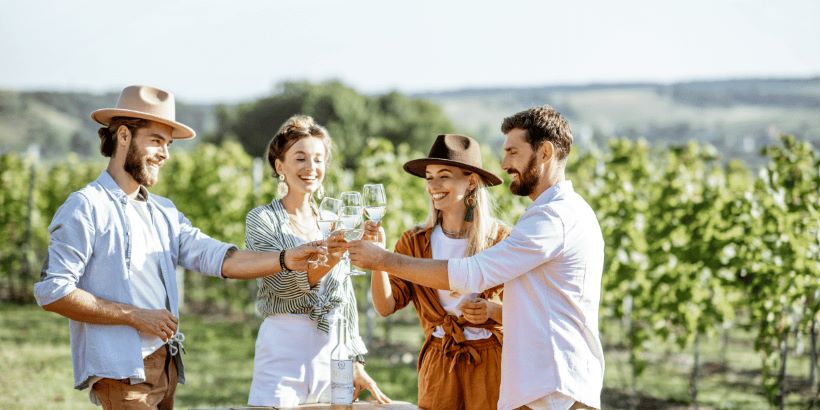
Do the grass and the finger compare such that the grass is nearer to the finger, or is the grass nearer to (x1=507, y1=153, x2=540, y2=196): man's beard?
the finger

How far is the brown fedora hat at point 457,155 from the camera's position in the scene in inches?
133

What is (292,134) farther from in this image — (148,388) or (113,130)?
(148,388)

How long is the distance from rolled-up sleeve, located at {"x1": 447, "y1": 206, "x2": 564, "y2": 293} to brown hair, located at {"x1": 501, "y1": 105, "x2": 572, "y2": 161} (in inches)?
9.6

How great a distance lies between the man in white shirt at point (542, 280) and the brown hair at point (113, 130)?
0.90 meters

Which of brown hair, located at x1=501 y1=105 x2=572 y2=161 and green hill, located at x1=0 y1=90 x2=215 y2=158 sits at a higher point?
green hill, located at x1=0 y1=90 x2=215 y2=158

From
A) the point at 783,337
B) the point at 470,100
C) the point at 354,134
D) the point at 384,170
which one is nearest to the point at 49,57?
the point at 354,134

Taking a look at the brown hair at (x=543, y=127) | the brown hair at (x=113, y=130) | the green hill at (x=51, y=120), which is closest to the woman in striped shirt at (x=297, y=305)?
the brown hair at (x=113, y=130)

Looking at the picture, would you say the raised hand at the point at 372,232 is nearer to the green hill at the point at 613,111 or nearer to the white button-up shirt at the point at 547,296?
the white button-up shirt at the point at 547,296

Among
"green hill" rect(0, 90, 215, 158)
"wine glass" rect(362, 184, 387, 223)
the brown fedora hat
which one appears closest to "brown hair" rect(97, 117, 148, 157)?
"wine glass" rect(362, 184, 387, 223)

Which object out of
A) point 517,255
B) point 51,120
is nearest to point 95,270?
point 517,255

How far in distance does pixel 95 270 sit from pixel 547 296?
153cm

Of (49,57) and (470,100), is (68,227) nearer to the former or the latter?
(49,57)

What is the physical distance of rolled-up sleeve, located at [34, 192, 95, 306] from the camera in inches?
111

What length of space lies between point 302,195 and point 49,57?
39.0m
